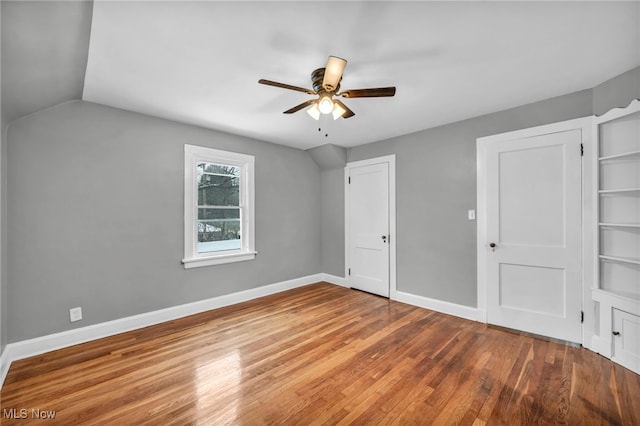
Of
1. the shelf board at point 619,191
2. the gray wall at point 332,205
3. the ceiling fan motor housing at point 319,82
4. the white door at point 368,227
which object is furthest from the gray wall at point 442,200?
the ceiling fan motor housing at point 319,82

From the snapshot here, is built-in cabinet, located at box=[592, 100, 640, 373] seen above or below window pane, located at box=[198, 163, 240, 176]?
below

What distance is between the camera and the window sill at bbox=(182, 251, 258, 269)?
11.1ft

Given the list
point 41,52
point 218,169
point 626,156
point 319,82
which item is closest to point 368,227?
point 218,169

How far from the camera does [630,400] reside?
1.82 meters

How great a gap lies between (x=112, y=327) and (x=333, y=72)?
334 cm

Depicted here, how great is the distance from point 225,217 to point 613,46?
165 inches

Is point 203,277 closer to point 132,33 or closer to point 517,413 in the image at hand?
point 132,33

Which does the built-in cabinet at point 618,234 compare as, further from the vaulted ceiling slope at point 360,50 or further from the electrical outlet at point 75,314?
the electrical outlet at point 75,314

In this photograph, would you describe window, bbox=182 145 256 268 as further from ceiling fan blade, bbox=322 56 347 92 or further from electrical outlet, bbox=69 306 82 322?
ceiling fan blade, bbox=322 56 347 92

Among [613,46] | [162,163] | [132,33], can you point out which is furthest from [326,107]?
[162,163]

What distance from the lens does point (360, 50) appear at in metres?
1.87

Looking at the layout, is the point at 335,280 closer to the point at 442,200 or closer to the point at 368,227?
Result: the point at 368,227

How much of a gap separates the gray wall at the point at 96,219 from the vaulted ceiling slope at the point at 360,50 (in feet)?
1.27

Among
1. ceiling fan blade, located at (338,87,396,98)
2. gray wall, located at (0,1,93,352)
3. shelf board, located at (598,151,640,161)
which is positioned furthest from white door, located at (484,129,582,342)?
gray wall, located at (0,1,93,352)
